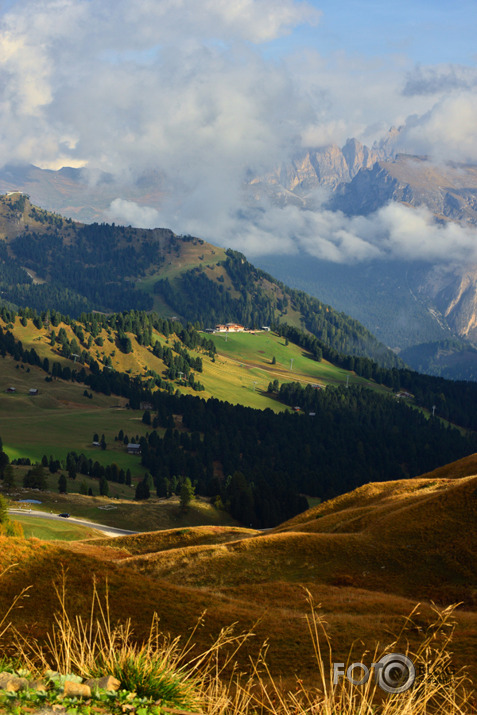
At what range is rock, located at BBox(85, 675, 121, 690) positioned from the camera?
1047 centimetres

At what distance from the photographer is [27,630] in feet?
73.0

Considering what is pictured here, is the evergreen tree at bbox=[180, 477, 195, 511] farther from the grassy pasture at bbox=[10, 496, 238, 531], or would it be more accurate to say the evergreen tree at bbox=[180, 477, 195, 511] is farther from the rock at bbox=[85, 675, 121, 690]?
the rock at bbox=[85, 675, 121, 690]

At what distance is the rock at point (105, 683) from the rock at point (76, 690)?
22 cm

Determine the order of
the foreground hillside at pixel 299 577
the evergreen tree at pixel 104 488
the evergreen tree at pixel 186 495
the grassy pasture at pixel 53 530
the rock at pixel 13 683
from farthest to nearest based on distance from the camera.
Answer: the evergreen tree at pixel 104 488 → the evergreen tree at pixel 186 495 → the grassy pasture at pixel 53 530 → the foreground hillside at pixel 299 577 → the rock at pixel 13 683

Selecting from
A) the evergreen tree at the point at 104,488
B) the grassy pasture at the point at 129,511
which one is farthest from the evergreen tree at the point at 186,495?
the evergreen tree at the point at 104,488

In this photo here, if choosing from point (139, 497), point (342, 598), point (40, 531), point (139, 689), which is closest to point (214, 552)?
point (342, 598)

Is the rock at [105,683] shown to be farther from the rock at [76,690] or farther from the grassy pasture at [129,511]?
the grassy pasture at [129,511]

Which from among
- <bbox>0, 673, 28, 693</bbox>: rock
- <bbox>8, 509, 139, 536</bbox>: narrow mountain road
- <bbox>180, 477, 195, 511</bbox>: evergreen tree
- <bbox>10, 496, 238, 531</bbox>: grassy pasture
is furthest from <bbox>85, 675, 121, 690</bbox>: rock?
<bbox>180, 477, 195, 511</bbox>: evergreen tree

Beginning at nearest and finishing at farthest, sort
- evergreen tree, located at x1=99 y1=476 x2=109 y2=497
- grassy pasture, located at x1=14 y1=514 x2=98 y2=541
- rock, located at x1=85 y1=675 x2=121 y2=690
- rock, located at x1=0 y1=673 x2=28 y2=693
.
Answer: rock, located at x1=0 y1=673 x2=28 y2=693 → rock, located at x1=85 y1=675 x2=121 y2=690 → grassy pasture, located at x1=14 y1=514 x2=98 y2=541 → evergreen tree, located at x1=99 y1=476 x2=109 y2=497

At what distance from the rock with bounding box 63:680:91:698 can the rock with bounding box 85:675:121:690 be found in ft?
0.71

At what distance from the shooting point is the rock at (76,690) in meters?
9.97

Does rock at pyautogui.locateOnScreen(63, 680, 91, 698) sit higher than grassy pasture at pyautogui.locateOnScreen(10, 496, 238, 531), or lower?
higher

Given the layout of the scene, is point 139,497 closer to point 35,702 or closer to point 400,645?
point 400,645

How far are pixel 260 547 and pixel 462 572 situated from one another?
63.7ft
